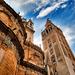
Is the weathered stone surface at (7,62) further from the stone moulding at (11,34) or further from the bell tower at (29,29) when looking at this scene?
the bell tower at (29,29)

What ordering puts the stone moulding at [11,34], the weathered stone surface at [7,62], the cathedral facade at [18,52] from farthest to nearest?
the stone moulding at [11,34] < the cathedral facade at [18,52] < the weathered stone surface at [7,62]

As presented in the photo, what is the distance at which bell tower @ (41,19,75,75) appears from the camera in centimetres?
3120

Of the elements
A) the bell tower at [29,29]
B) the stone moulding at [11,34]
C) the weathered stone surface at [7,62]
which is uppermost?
the bell tower at [29,29]

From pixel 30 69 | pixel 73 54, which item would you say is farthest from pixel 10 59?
pixel 73 54

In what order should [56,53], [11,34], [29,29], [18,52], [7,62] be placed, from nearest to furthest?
[7,62], [11,34], [18,52], [29,29], [56,53]

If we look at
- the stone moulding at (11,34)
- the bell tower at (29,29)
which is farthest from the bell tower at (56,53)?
the stone moulding at (11,34)

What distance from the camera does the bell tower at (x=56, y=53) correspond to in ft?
102

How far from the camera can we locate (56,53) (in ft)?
124

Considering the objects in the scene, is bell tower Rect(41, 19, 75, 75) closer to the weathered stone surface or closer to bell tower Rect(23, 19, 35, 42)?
bell tower Rect(23, 19, 35, 42)

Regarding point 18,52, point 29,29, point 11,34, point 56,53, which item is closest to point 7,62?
point 11,34

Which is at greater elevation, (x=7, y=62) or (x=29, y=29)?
(x=29, y=29)

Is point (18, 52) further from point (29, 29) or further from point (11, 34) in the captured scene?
point (29, 29)

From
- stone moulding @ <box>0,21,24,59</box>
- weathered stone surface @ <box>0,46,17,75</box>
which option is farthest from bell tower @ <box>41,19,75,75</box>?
weathered stone surface @ <box>0,46,17,75</box>

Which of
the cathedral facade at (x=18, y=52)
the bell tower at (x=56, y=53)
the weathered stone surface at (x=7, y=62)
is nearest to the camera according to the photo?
the weathered stone surface at (x=7, y=62)
